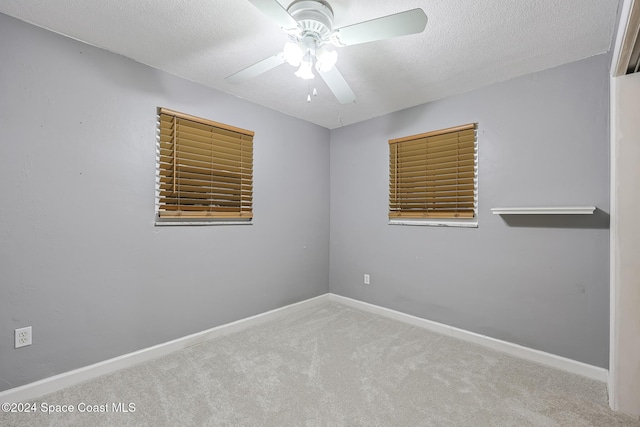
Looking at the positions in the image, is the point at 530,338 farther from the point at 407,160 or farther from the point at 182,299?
the point at 182,299

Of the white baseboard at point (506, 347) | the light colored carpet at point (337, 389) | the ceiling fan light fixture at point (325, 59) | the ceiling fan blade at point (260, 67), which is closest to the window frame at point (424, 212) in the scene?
the white baseboard at point (506, 347)

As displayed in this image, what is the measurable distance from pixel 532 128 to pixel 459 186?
0.73 metres

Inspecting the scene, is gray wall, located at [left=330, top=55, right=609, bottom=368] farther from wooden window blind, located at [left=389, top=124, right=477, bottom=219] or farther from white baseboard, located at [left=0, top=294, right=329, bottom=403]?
white baseboard, located at [left=0, top=294, right=329, bottom=403]

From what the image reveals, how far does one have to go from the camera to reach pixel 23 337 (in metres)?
1.81

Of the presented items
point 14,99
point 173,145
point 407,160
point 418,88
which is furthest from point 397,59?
point 14,99

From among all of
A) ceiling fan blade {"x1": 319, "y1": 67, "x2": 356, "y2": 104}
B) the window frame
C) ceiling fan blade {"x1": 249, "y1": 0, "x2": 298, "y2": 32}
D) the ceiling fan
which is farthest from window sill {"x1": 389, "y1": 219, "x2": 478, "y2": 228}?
ceiling fan blade {"x1": 249, "y1": 0, "x2": 298, "y2": 32}

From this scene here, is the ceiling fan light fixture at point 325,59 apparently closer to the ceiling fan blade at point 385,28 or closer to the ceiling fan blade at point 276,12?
the ceiling fan blade at point 385,28

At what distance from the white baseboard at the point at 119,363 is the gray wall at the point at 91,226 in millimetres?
47

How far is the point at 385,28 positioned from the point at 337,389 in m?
2.20

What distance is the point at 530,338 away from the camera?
237 cm

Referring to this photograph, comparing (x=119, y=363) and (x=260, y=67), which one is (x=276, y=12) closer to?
(x=260, y=67)

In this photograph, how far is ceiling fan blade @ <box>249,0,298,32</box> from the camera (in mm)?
1309

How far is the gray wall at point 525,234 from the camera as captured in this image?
212 centimetres

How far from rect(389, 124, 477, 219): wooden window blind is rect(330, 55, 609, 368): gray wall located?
92mm
